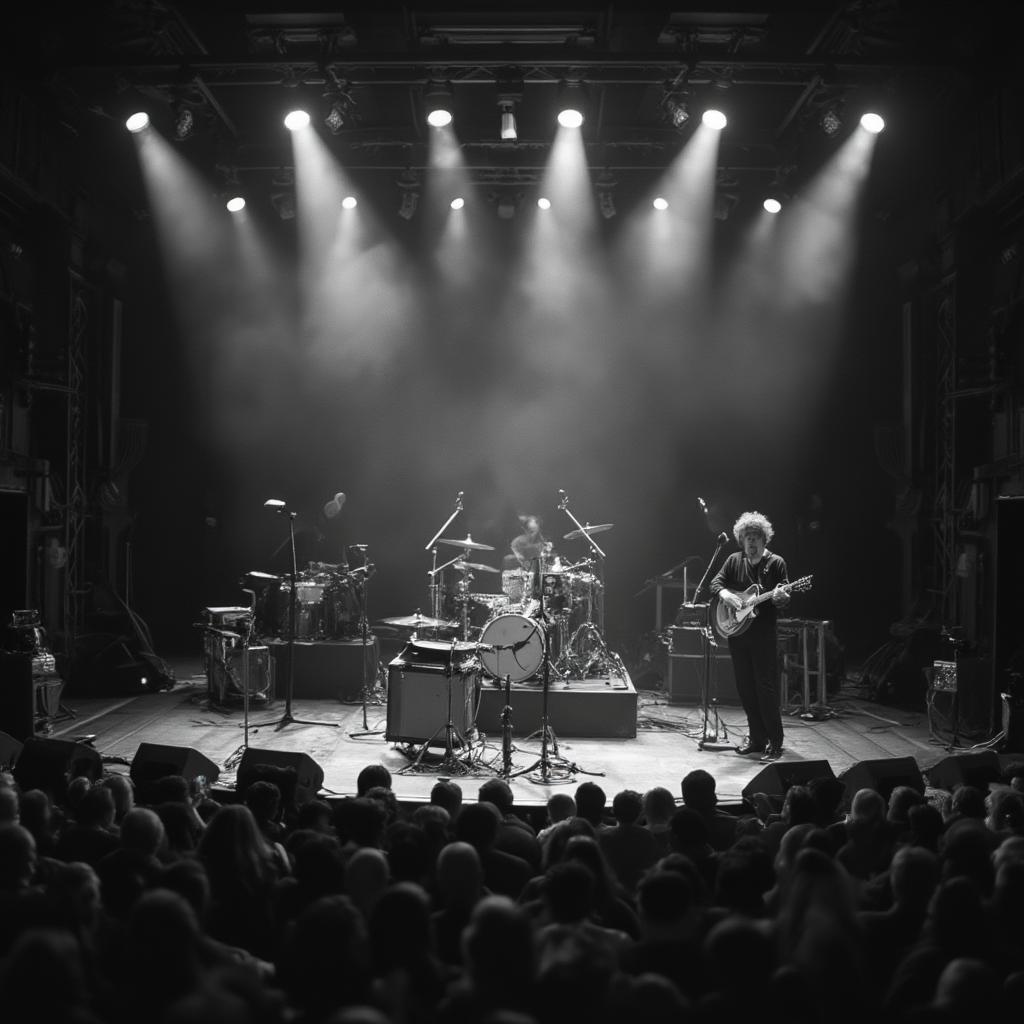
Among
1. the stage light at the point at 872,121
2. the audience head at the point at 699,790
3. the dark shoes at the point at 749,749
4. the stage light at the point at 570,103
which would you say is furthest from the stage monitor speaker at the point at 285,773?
the stage light at the point at 872,121

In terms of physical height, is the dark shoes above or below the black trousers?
below

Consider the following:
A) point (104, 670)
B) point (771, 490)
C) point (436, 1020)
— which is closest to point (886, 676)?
point (771, 490)

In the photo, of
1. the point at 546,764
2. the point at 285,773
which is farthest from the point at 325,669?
the point at 285,773

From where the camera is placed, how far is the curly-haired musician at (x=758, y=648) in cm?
886

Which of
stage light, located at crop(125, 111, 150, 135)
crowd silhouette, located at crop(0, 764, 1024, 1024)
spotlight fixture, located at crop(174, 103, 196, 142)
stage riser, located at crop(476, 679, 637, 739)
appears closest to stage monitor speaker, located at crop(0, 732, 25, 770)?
crowd silhouette, located at crop(0, 764, 1024, 1024)

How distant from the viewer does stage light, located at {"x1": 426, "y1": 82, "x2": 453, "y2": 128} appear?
10.8m

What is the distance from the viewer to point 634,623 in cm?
1588

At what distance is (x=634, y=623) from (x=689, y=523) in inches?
73.6

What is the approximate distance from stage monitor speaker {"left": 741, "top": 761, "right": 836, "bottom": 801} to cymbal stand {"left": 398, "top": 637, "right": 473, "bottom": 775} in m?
2.97

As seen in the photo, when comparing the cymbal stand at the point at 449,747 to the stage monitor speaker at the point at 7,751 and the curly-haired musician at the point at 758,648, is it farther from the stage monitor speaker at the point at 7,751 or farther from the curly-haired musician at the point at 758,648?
the stage monitor speaker at the point at 7,751

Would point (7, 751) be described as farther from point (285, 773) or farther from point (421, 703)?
point (421, 703)

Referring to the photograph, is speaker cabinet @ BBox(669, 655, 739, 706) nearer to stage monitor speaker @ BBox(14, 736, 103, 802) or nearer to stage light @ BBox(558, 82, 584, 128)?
stage light @ BBox(558, 82, 584, 128)

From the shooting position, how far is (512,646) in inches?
340

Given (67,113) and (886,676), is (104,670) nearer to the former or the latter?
(67,113)
